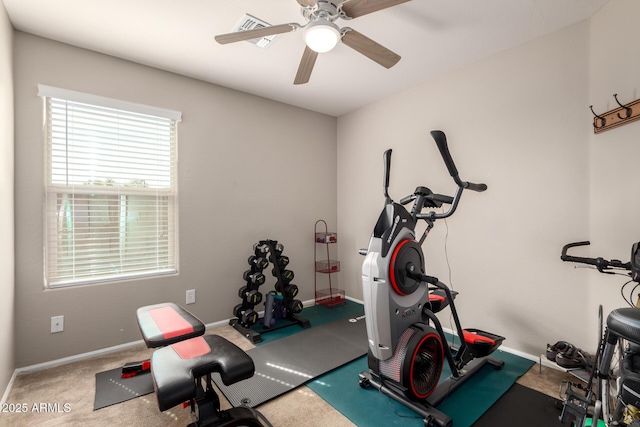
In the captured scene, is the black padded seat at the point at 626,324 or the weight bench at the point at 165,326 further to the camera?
the weight bench at the point at 165,326

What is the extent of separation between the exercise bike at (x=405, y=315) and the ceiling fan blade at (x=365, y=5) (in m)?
0.74

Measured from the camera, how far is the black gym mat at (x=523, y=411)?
5.70ft

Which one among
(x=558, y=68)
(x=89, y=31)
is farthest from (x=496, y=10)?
(x=89, y=31)

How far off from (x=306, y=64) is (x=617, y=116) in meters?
2.14

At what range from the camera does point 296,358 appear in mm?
2535

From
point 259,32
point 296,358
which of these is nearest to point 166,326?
point 296,358

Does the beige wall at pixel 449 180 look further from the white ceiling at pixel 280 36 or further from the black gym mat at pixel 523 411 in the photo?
the black gym mat at pixel 523 411

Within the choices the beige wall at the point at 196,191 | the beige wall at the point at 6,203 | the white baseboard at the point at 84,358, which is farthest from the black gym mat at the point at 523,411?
the beige wall at the point at 6,203

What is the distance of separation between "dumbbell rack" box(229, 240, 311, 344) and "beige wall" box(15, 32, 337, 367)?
0.86 feet

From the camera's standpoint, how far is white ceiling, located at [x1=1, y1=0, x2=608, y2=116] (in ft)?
6.71

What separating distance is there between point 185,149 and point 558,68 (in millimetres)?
3408

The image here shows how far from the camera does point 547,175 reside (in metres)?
2.41

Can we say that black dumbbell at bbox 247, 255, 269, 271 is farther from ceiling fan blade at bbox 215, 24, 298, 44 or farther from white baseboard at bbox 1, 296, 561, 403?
ceiling fan blade at bbox 215, 24, 298, 44

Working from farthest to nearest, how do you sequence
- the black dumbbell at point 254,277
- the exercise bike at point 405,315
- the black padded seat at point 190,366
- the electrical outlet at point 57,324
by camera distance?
the black dumbbell at point 254,277, the electrical outlet at point 57,324, the exercise bike at point 405,315, the black padded seat at point 190,366
